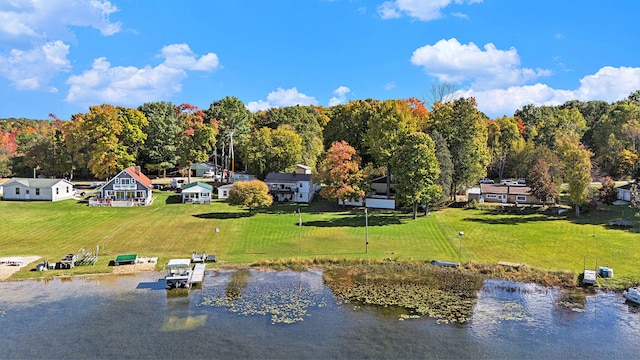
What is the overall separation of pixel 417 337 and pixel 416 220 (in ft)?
115

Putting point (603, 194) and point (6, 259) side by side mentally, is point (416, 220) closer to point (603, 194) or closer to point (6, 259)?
point (603, 194)

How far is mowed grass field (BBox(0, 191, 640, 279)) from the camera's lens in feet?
151

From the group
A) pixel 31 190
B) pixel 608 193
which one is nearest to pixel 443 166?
pixel 608 193

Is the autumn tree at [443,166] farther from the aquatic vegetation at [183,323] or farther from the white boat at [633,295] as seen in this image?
the aquatic vegetation at [183,323]

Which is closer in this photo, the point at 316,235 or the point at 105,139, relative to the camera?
the point at 316,235

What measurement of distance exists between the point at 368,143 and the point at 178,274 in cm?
4261

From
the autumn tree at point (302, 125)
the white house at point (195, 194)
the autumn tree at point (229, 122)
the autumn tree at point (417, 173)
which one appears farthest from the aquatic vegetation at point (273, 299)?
the autumn tree at point (229, 122)

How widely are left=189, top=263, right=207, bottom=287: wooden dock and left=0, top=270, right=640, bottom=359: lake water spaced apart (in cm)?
77

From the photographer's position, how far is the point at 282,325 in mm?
30391

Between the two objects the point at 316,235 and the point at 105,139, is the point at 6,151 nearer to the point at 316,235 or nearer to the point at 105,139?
the point at 105,139

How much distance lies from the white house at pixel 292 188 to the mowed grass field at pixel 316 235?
23.6 ft

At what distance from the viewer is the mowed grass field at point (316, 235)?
46.1 metres

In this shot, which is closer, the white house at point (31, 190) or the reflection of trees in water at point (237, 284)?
the reflection of trees in water at point (237, 284)

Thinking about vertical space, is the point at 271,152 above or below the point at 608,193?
above
